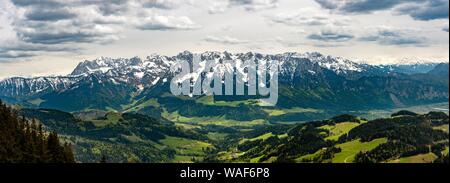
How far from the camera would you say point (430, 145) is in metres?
111
